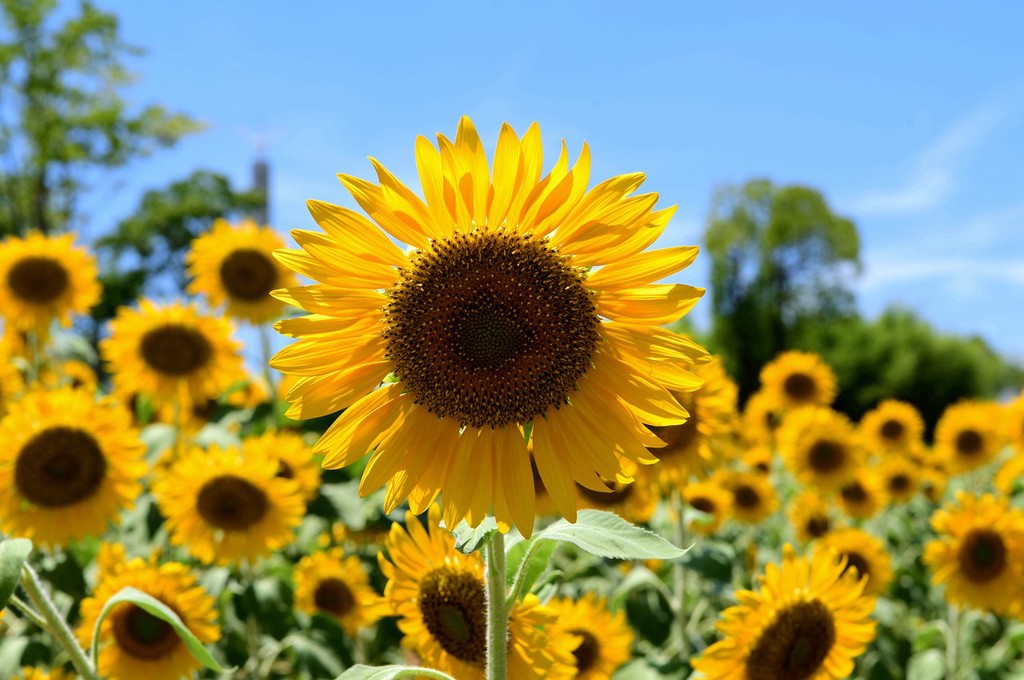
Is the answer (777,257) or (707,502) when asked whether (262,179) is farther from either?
(707,502)

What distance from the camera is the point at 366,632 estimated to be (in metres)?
4.82

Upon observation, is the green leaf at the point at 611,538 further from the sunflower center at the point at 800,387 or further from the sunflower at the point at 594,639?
the sunflower center at the point at 800,387

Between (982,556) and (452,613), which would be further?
(982,556)

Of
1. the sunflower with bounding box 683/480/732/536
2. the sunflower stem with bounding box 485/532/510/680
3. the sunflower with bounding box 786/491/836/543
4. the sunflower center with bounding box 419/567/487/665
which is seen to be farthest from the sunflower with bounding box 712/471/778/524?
the sunflower stem with bounding box 485/532/510/680

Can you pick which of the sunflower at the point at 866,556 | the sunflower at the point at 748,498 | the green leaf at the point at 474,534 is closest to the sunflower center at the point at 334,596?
the green leaf at the point at 474,534

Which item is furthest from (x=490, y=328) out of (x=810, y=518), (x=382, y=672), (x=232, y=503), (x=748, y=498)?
(x=810, y=518)

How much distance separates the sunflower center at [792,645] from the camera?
298 cm

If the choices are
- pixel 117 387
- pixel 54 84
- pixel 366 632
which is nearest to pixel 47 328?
pixel 117 387

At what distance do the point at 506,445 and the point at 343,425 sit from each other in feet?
1.20

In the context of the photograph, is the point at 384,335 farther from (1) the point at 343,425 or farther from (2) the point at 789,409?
(2) the point at 789,409

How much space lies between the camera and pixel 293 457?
4.33 m

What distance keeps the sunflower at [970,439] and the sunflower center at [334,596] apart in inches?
226

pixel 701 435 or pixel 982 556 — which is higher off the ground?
pixel 701 435

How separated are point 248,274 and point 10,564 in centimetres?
381
